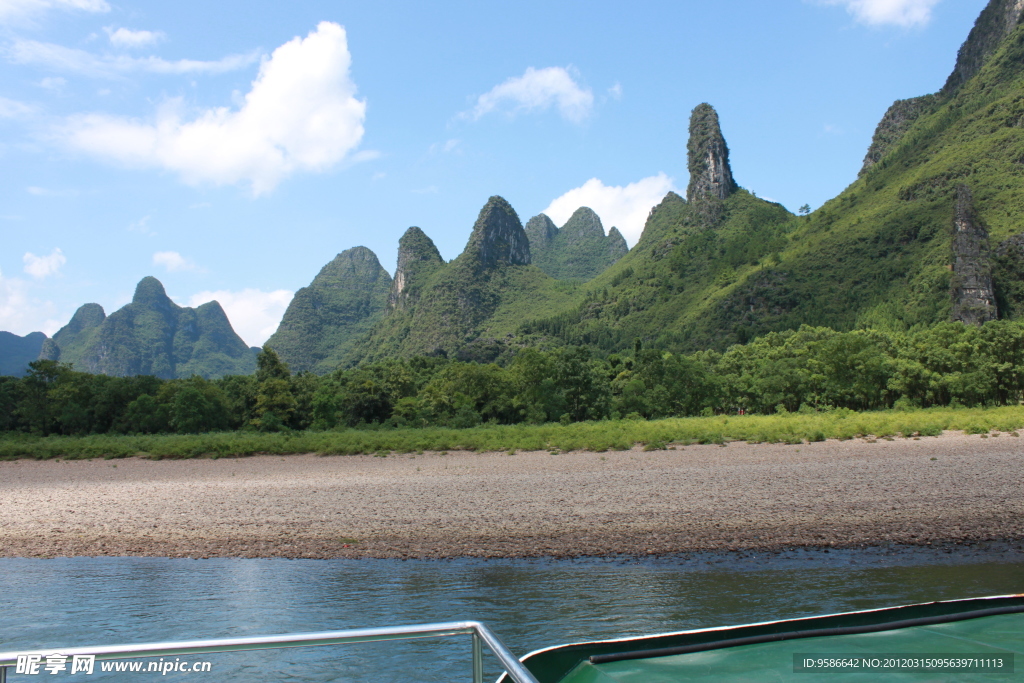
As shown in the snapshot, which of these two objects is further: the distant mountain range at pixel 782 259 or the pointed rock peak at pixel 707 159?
the pointed rock peak at pixel 707 159

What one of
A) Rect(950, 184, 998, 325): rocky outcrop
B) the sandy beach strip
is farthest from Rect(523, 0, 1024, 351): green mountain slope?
the sandy beach strip

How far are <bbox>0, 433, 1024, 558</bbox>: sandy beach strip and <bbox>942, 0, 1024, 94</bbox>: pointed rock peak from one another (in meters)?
144

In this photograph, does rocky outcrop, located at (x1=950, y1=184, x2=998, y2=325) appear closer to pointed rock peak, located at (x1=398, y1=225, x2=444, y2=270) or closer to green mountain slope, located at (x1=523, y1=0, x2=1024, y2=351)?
green mountain slope, located at (x1=523, y1=0, x2=1024, y2=351)

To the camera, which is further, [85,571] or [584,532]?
[584,532]

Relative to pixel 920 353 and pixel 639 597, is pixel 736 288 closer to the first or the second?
pixel 920 353

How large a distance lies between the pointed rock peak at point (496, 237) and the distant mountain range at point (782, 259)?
51 centimetres

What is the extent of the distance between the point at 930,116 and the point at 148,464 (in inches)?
6306

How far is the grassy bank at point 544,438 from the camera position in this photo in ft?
101

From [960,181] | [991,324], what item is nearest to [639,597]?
[991,324]

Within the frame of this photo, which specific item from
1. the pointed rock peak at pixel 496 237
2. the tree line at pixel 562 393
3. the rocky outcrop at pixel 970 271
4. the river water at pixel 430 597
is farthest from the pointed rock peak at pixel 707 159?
the river water at pixel 430 597

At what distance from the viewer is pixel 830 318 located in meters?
88.7

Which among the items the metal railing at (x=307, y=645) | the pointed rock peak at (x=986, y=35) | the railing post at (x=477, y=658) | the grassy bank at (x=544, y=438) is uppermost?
the pointed rock peak at (x=986, y=35)

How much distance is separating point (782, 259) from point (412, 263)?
110m

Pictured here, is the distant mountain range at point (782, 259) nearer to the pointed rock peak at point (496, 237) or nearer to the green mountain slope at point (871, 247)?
the green mountain slope at point (871, 247)
